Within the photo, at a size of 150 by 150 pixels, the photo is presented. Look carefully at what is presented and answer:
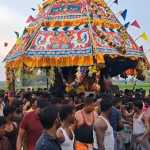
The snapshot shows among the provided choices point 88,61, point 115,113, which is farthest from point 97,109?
point 88,61

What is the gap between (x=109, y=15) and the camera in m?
22.9

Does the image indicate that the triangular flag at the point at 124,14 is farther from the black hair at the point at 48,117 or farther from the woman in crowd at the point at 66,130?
the black hair at the point at 48,117

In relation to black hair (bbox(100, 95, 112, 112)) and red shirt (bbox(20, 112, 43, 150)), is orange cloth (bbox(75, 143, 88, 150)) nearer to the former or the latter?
red shirt (bbox(20, 112, 43, 150))

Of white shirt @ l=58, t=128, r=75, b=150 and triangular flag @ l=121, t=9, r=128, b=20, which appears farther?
triangular flag @ l=121, t=9, r=128, b=20

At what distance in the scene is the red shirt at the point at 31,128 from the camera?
8742 millimetres

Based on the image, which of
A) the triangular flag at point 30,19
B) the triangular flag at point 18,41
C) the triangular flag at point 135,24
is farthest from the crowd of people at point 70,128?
the triangular flag at point 30,19

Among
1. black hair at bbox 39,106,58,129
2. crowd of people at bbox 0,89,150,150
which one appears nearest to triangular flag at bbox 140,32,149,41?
crowd of people at bbox 0,89,150,150

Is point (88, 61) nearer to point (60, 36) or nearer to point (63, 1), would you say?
point (60, 36)

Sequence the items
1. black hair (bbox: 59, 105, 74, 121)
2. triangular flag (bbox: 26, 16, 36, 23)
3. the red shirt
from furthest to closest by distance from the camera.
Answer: triangular flag (bbox: 26, 16, 36, 23)
the red shirt
black hair (bbox: 59, 105, 74, 121)

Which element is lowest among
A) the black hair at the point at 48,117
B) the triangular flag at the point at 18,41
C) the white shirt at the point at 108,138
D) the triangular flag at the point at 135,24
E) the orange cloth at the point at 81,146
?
the orange cloth at the point at 81,146

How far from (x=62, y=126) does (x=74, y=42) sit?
563 inches

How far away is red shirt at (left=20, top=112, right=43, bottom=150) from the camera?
8.74m

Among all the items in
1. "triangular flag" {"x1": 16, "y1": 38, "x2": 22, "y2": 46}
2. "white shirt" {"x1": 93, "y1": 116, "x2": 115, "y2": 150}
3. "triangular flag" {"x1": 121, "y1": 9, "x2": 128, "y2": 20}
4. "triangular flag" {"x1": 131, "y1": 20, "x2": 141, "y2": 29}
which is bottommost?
"white shirt" {"x1": 93, "y1": 116, "x2": 115, "y2": 150}

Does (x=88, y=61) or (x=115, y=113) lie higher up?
(x=88, y=61)
